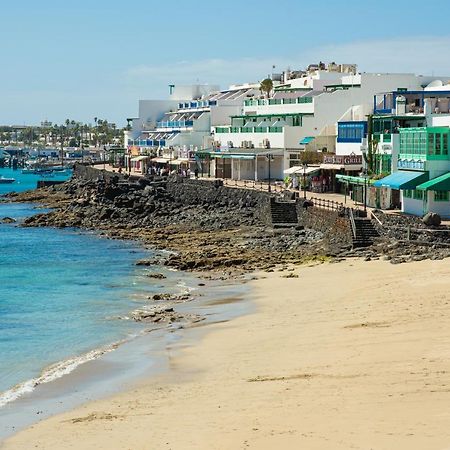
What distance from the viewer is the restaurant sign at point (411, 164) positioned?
48.7m

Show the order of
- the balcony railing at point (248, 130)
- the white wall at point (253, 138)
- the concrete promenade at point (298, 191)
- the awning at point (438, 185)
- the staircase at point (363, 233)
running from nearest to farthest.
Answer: the staircase at point (363, 233) → the awning at point (438, 185) → the concrete promenade at point (298, 191) → the white wall at point (253, 138) → the balcony railing at point (248, 130)

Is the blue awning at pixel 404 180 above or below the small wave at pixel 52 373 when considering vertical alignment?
above

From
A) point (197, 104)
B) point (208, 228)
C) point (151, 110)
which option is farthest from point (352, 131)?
point (151, 110)

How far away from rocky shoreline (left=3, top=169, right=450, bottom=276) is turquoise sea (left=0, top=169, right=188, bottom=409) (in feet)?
9.38

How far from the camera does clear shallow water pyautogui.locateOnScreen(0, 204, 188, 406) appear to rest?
3000 centimetres

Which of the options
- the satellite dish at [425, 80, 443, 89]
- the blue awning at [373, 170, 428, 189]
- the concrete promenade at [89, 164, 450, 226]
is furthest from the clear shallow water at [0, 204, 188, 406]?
the satellite dish at [425, 80, 443, 89]

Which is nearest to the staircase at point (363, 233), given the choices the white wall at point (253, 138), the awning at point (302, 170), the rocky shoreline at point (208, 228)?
the rocky shoreline at point (208, 228)

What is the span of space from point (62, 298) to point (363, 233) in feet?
46.8

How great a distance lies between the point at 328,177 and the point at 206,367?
42477mm

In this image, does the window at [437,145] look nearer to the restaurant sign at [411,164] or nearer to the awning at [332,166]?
the restaurant sign at [411,164]

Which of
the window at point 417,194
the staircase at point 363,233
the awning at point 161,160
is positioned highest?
the awning at point 161,160

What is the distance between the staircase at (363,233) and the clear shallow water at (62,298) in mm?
8702

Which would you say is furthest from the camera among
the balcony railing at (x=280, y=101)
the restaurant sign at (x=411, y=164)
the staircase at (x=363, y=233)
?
the balcony railing at (x=280, y=101)

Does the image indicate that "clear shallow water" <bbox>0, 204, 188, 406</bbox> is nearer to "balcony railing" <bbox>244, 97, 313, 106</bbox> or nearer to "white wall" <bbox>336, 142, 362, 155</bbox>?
"white wall" <bbox>336, 142, 362, 155</bbox>
